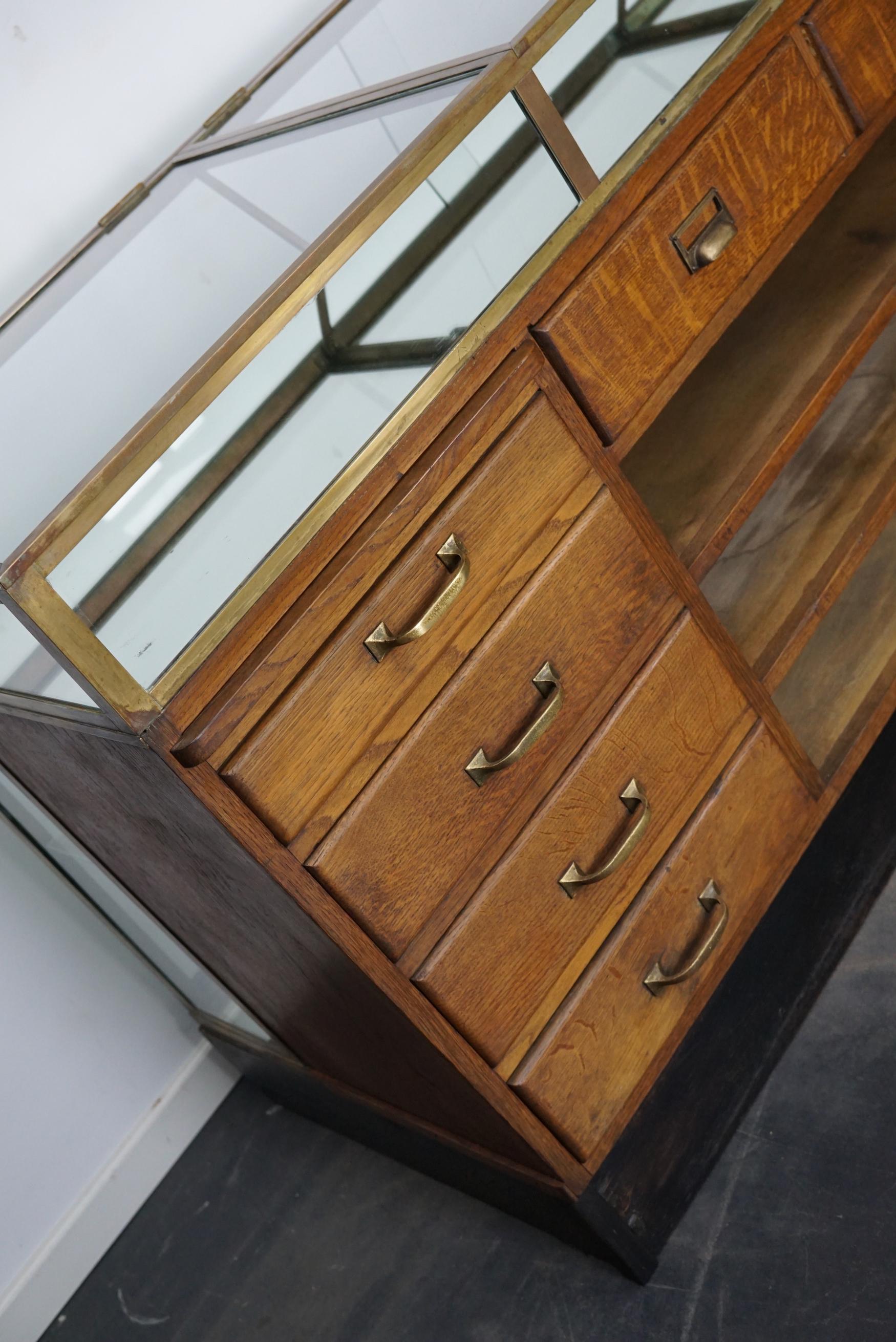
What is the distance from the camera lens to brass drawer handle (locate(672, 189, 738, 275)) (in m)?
1.17

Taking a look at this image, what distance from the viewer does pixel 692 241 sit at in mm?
1180

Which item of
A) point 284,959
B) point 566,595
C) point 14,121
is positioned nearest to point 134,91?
point 14,121

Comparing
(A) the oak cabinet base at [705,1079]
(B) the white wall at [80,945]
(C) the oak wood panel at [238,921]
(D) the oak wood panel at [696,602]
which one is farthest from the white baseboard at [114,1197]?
(D) the oak wood panel at [696,602]

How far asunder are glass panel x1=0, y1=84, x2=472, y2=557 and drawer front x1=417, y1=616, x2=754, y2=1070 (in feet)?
1.70

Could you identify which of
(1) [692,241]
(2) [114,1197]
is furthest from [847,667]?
(2) [114,1197]

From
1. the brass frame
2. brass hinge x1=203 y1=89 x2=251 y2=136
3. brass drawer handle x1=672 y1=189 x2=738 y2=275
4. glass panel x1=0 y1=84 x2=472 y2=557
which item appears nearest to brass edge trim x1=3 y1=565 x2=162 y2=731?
the brass frame

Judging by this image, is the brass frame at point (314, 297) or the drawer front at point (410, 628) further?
the drawer front at point (410, 628)

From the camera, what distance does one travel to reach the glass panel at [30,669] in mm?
895

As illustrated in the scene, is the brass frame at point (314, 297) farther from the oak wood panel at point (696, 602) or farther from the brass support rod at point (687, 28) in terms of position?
the oak wood panel at point (696, 602)

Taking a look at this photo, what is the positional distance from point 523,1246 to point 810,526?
3.10 feet

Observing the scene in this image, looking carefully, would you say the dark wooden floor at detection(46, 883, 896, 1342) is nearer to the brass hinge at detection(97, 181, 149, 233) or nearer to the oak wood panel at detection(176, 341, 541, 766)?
the oak wood panel at detection(176, 341, 541, 766)

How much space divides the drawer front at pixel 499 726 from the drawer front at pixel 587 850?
1.3 inches

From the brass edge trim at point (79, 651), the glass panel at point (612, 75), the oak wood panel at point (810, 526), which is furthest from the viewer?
the oak wood panel at point (810, 526)

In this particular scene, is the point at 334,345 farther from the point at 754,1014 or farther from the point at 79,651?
the point at 754,1014
